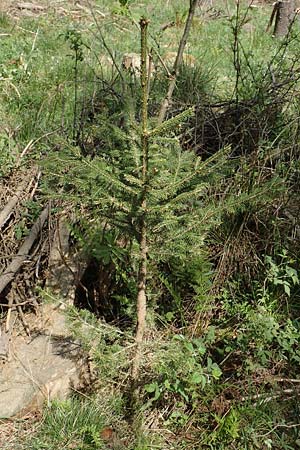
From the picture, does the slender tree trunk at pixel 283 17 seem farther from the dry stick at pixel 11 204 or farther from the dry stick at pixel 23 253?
the dry stick at pixel 23 253

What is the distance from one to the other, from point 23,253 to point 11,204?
39 cm

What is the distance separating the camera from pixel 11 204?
3525 mm

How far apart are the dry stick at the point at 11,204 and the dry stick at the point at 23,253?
0.19m

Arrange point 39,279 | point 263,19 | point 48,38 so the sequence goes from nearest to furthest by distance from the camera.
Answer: point 39,279
point 48,38
point 263,19

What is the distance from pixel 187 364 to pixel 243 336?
547mm

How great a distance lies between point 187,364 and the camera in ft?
8.44

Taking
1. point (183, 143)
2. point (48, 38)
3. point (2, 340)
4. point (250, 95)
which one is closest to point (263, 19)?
point (48, 38)

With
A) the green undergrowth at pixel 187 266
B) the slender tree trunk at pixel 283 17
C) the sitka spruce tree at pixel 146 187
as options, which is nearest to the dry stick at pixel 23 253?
the green undergrowth at pixel 187 266

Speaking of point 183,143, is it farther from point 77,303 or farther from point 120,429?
point 120,429

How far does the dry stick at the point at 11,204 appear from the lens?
11.3ft

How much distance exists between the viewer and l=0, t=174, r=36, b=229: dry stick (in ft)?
11.3

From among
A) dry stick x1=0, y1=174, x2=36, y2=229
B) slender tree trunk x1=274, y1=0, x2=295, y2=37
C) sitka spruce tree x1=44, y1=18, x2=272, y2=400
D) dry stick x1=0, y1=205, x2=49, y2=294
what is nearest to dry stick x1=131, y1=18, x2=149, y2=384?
sitka spruce tree x1=44, y1=18, x2=272, y2=400

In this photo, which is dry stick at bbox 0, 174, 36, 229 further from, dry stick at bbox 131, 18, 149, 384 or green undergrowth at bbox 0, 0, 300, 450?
dry stick at bbox 131, 18, 149, 384

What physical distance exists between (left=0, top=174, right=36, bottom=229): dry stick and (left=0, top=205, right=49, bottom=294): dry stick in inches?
7.6
